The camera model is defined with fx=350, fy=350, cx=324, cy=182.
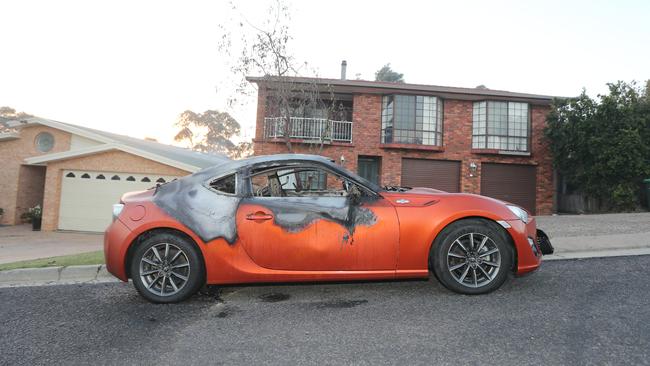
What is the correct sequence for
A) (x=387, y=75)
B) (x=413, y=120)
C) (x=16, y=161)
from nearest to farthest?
(x=16, y=161)
(x=413, y=120)
(x=387, y=75)

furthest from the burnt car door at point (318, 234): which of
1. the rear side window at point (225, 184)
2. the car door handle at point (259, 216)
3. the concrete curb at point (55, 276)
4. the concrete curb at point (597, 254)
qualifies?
the concrete curb at point (597, 254)

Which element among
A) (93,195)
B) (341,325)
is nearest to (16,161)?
(93,195)

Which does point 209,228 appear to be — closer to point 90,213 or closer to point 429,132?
point 90,213

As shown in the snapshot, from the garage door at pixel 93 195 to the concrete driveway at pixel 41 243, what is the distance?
54 centimetres

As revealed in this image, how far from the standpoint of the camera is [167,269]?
3295mm

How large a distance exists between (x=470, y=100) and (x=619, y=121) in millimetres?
5750

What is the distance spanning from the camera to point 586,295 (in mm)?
3330

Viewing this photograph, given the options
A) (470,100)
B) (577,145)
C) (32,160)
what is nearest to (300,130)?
(470,100)

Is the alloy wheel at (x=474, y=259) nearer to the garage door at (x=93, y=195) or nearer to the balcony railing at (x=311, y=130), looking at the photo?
the balcony railing at (x=311, y=130)

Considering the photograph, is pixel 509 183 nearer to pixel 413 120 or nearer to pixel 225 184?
pixel 413 120

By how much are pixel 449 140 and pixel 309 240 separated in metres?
15.0

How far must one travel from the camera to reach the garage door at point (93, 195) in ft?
43.7

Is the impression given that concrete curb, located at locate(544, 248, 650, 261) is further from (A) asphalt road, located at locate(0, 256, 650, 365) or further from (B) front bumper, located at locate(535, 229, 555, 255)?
(B) front bumper, located at locate(535, 229, 555, 255)

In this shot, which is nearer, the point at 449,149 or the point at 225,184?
the point at 225,184
